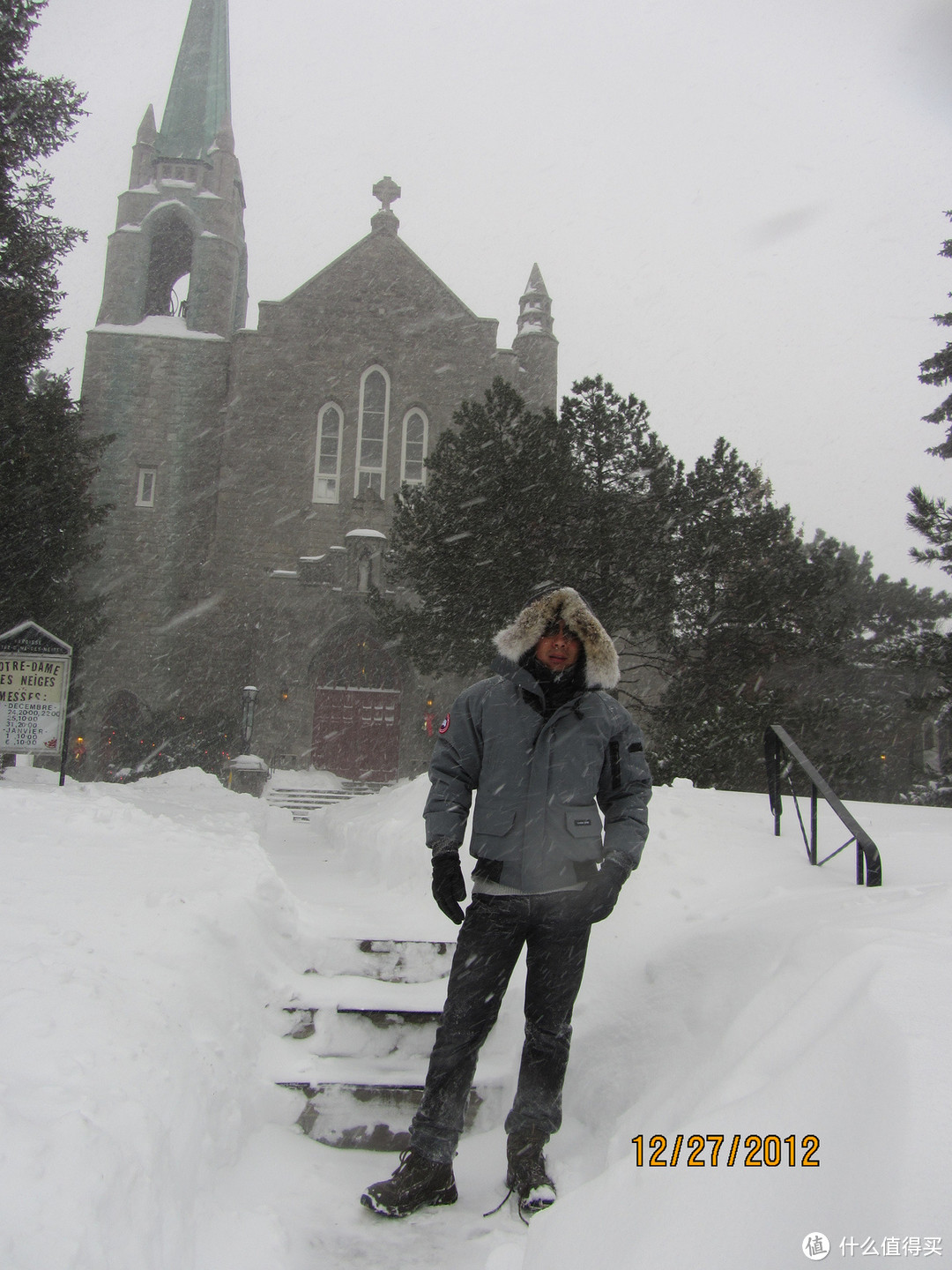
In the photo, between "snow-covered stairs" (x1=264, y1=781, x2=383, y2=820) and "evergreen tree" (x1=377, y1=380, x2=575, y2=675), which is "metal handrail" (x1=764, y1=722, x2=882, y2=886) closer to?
"evergreen tree" (x1=377, y1=380, x2=575, y2=675)

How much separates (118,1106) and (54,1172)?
1.42ft

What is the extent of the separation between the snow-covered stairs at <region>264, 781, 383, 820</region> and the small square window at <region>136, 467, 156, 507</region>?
9.98m

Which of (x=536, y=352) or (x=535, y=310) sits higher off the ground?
(x=535, y=310)

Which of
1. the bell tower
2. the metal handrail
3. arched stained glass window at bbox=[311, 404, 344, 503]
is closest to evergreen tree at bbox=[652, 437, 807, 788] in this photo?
the metal handrail

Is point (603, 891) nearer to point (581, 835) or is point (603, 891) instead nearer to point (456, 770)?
point (581, 835)

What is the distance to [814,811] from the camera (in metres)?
5.77

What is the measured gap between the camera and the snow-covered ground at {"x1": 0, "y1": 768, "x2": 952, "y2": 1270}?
228 cm

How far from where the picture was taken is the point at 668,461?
14953 mm

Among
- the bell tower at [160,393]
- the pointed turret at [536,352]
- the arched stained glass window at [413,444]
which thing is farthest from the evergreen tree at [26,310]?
the pointed turret at [536,352]

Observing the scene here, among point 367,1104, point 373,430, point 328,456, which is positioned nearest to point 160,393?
point 328,456

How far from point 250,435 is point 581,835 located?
23304mm

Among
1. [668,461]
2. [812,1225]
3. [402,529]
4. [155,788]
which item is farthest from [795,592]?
[812,1225]

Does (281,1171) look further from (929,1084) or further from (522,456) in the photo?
(522,456)

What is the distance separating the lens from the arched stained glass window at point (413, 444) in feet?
83.1
